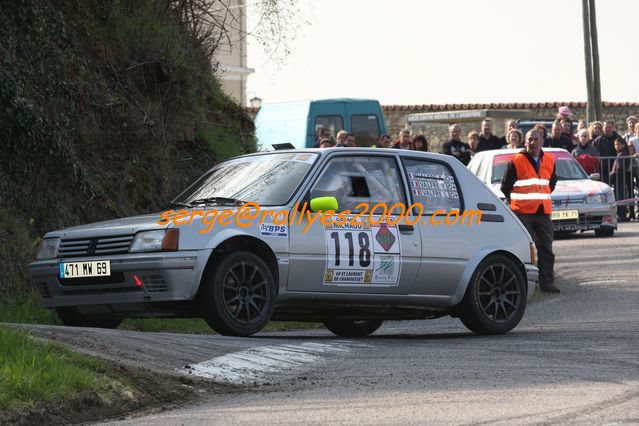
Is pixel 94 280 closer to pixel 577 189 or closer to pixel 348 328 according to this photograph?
pixel 348 328

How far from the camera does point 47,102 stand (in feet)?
53.1

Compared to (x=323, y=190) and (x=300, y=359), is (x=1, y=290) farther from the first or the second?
(x=300, y=359)

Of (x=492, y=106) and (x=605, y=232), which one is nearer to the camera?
(x=605, y=232)

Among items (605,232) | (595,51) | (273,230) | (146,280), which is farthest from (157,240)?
(595,51)

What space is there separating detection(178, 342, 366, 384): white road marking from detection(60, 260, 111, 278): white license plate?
151 cm

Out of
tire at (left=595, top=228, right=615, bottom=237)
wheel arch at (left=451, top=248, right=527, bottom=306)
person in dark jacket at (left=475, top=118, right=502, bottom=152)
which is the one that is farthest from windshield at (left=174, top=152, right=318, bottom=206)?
person in dark jacket at (left=475, top=118, right=502, bottom=152)

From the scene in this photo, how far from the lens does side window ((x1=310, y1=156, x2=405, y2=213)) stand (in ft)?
38.1

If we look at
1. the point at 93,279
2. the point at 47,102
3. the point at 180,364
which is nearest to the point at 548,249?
the point at 47,102

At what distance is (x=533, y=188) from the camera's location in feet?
57.6

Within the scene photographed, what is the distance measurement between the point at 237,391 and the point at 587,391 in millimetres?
2022

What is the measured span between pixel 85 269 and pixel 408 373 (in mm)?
3102

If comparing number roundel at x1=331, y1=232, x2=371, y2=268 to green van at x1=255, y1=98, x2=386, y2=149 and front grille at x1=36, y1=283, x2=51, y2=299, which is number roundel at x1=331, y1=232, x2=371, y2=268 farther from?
green van at x1=255, y1=98, x2=386, y2=149

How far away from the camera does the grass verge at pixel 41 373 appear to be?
747 cm

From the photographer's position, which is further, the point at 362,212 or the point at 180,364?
the point at 362,212
